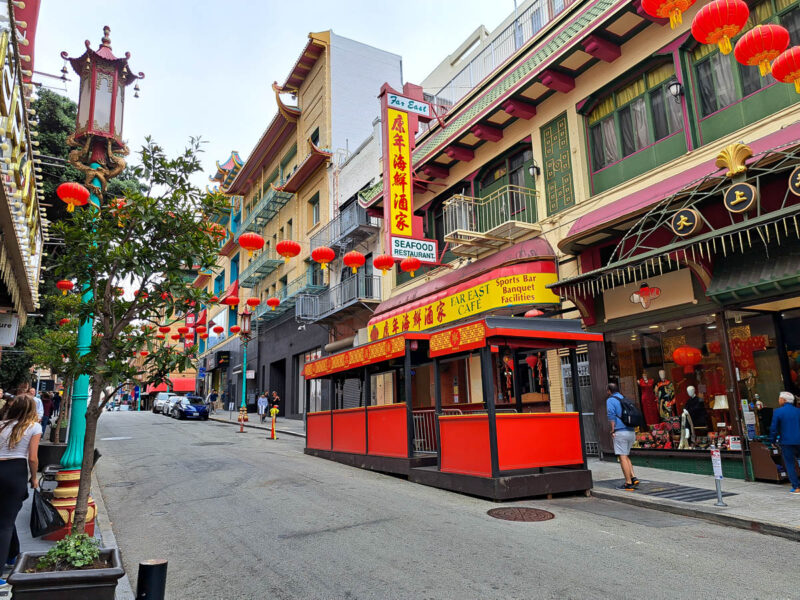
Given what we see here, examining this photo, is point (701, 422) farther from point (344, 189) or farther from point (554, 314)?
point (344, 189)

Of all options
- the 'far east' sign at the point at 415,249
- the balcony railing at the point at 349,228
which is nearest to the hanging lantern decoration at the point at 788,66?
the 'far east' sign at the point at 415,249

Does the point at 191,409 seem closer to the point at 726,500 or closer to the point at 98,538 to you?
the point at 98,538

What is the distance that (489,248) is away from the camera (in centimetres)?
1611

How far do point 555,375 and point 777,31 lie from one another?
353 inches

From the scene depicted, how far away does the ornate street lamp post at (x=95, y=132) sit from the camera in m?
7.12

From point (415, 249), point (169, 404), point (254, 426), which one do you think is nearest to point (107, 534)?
point (415, 249)

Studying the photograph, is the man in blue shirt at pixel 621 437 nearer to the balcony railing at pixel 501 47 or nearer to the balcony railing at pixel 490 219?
the balcony railing at pixel 490 219

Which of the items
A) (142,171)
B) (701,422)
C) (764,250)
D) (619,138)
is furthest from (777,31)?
(142,171)

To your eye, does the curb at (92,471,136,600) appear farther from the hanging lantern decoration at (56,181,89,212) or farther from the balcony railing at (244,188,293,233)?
the balcony railing at (244,188,293,233)

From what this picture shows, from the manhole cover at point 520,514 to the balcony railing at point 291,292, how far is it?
839 inches

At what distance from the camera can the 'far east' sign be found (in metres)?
16.7

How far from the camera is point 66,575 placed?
3.71 metres

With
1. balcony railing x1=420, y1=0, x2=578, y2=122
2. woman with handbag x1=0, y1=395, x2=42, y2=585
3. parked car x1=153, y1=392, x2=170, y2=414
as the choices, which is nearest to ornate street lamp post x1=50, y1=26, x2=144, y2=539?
woman with handbag x1=0, y1=395, x2=42, y2=585

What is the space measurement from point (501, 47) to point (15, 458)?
17651mm
